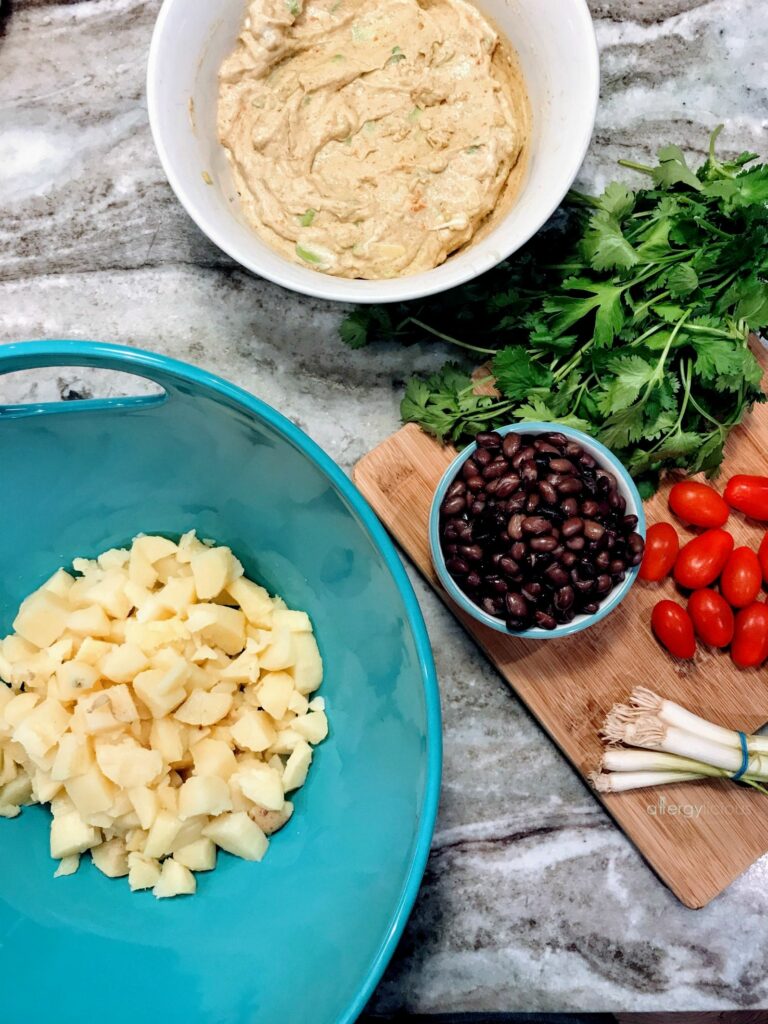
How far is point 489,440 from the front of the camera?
5.56 ft

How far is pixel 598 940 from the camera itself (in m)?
1.93

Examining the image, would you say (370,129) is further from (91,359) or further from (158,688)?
(158,688)

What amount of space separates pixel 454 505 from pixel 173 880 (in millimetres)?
902

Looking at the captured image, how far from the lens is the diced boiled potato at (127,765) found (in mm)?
1578

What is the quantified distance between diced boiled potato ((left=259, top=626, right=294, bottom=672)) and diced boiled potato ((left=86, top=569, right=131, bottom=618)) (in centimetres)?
29

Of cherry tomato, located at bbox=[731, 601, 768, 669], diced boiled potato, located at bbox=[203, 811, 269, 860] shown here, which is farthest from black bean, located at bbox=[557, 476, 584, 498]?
diced boiled potato, located at bbox=[203, 811, 269, 860]

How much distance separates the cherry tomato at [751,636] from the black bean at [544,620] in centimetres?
47

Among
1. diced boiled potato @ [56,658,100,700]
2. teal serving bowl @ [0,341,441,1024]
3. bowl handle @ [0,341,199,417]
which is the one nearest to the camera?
bowl handle @ [0,341,199,417]

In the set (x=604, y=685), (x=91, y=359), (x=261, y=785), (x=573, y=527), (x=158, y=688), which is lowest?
(x=604, y=685)

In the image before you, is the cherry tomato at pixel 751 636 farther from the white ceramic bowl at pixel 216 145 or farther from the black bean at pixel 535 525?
the white ceramic bowl at pixel 216 145

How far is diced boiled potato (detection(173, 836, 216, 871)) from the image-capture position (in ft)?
5.51

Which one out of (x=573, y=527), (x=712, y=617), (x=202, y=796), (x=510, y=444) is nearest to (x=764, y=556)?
(x=712, y=617)

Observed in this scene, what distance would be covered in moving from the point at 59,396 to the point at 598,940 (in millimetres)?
1719

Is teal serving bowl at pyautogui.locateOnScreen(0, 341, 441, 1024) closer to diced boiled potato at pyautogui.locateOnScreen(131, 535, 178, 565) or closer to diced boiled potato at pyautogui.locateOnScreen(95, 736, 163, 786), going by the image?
diced boiled potato at pyautogui.locateOnScreen(131, 535, 178, 565)
